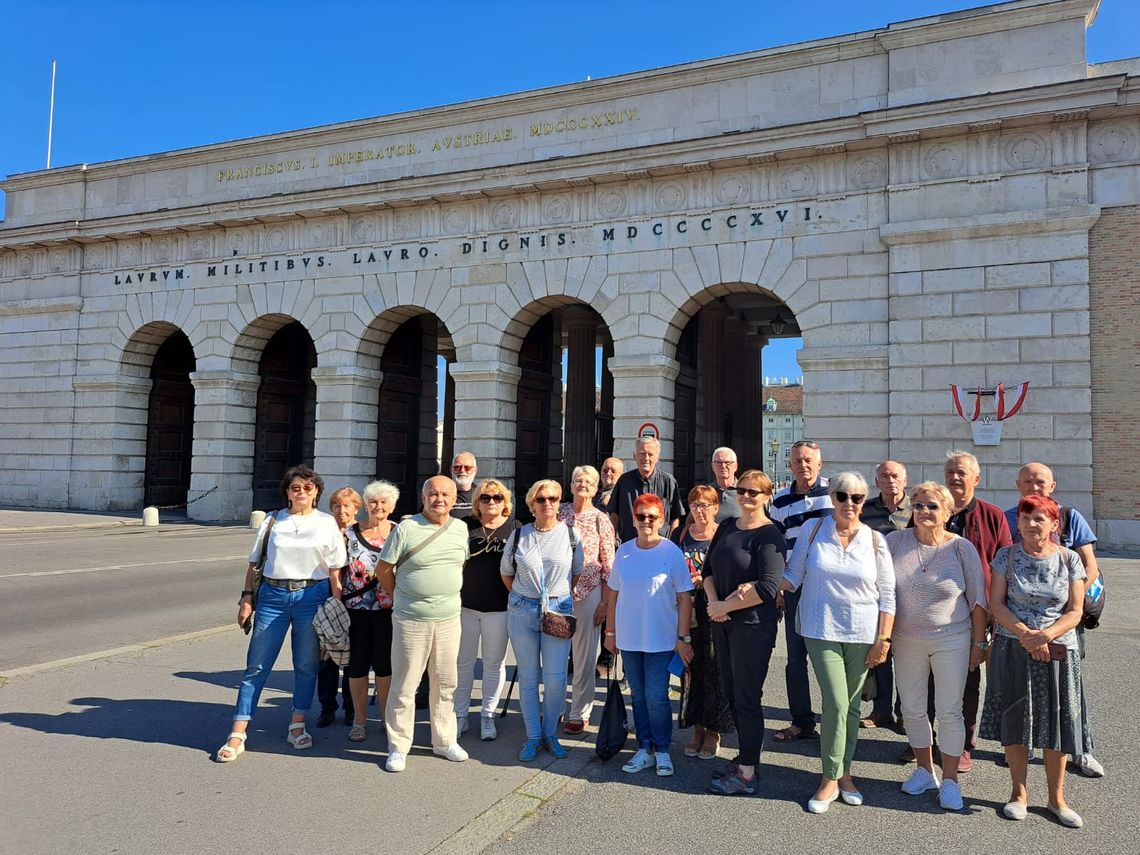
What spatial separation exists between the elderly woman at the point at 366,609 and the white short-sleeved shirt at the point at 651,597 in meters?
1.66

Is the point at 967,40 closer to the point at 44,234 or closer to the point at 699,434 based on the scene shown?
the point at 699,434

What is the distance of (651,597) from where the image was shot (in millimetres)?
5008

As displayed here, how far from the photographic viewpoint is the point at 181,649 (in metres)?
7.72

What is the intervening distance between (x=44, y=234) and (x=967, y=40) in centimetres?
2548

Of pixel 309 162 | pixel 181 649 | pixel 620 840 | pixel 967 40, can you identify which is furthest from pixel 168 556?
pixel 967 40

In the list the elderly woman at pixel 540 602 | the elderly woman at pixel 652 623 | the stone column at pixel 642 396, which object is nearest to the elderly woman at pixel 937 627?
the elderly woman at pixel 652 623

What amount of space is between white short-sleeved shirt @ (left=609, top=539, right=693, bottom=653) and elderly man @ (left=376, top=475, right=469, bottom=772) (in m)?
1.08

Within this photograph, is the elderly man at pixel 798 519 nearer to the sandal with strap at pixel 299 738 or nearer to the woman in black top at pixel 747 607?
the woman in black top at pixel 747 607

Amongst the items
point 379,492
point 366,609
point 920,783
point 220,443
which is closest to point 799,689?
point 920,783

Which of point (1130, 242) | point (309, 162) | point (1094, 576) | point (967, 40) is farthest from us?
point (309, 162)

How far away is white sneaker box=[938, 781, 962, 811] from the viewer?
4.44 m

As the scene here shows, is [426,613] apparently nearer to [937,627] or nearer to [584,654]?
[584,654]

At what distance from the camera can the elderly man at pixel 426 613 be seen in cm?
505

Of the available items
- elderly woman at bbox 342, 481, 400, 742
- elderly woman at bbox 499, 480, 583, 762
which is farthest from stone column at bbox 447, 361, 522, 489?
elderly woman at bbox 499, 480, 583, 762
